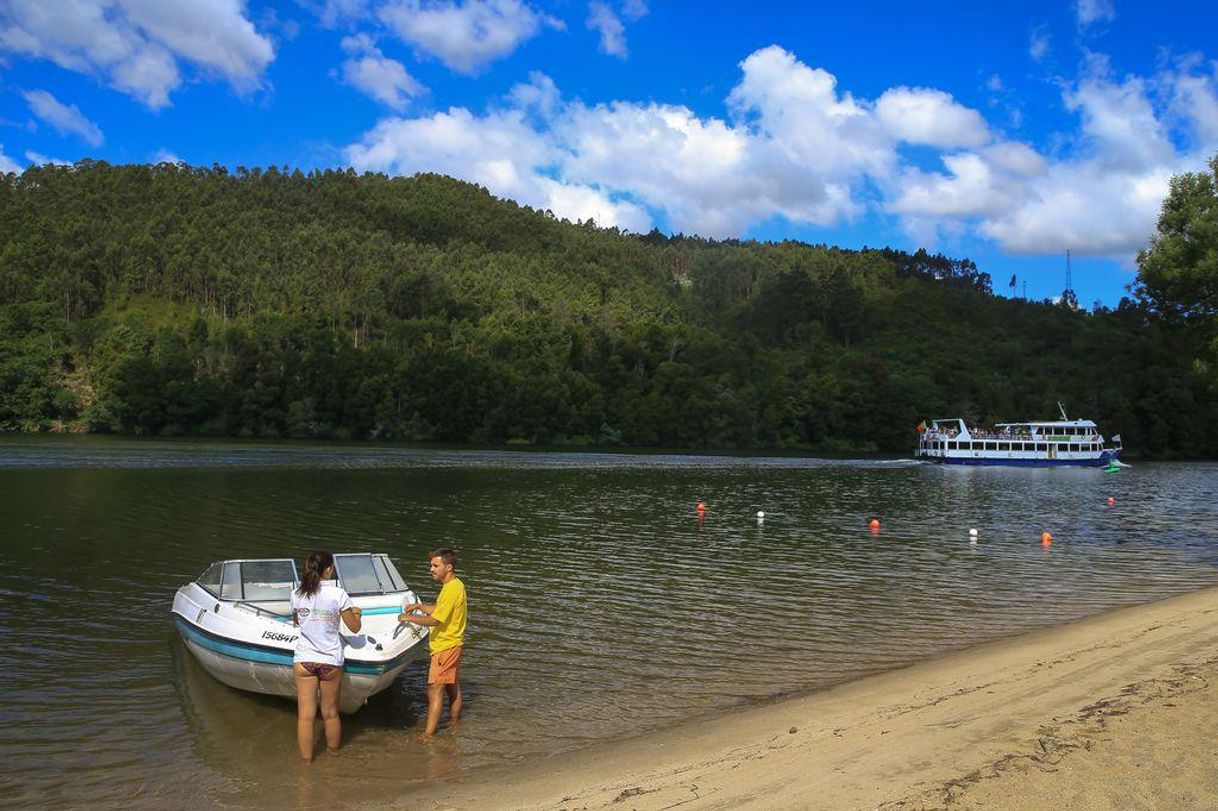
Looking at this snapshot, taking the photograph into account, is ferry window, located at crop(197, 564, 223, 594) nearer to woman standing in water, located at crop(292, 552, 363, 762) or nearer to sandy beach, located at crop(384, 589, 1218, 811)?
woman standing in water, located at crop(292, 552, 363, 762)

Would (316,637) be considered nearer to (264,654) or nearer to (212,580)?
(264,654)

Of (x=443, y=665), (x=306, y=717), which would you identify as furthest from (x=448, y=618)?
(x=306, y=717)

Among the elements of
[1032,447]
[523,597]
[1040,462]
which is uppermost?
[1032,447]

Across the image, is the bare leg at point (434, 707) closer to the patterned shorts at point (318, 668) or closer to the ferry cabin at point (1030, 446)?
the patterned shorts at point (318, 668)

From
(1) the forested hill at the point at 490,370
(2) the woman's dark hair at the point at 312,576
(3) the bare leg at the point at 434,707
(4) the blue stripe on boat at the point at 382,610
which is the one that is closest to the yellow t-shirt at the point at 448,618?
(3) the bare leg at the point at 434,707

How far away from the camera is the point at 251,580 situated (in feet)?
44.9

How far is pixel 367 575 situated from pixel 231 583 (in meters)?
2.25

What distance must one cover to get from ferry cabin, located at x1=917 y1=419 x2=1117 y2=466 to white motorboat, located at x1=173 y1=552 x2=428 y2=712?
87.2m

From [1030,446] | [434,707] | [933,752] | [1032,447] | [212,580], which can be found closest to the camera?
[933,752]

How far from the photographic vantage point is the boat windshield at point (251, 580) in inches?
527

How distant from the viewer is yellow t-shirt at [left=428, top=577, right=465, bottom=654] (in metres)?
10.7

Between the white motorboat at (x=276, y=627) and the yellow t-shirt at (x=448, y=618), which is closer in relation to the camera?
the yellow t-shirt at (x=448, y=618)

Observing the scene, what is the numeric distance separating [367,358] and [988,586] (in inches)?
4662

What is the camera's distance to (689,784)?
8.81m
